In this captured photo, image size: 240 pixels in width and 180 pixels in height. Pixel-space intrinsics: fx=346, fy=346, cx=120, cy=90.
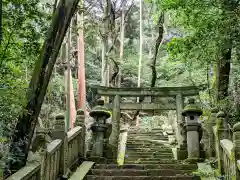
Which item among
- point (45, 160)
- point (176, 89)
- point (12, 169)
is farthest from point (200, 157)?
point (12, 169)

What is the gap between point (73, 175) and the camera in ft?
24.7

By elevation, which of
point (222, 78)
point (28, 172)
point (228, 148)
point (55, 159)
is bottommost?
point (55, 159)

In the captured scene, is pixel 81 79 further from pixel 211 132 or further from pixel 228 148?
pixel 228 148

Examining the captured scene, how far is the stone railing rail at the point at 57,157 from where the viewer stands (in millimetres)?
4991

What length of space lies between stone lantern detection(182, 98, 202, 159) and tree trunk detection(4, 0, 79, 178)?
513cm

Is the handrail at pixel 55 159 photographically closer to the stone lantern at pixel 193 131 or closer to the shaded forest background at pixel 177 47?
the shaded forest background at pixel 177 47

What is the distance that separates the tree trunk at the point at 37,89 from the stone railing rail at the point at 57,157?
0.25 m

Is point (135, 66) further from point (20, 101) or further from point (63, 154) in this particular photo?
point (20, 101)

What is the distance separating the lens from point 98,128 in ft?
33.0

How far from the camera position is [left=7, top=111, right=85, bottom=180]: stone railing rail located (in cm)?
499

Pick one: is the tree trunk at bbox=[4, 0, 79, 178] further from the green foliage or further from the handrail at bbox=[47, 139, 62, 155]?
the handrail at bbox=[47, 139, 62, 155]

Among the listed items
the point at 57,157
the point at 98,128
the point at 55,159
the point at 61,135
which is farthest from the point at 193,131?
the point at 55,159

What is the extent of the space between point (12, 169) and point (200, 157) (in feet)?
18.9

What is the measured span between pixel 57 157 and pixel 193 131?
14.3ft
